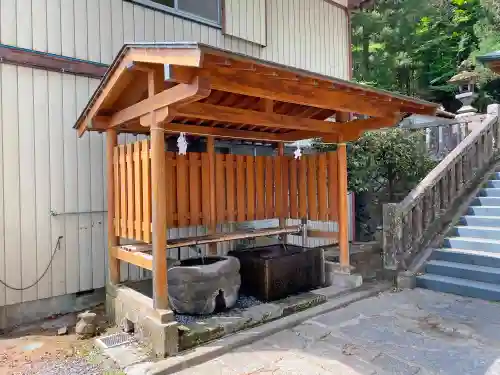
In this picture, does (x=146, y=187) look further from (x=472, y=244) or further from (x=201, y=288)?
(x=472, y=244)

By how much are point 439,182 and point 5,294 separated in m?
7.14

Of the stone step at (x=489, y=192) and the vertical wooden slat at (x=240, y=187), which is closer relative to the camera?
the vertical wooden slat at (x=240, y=187)

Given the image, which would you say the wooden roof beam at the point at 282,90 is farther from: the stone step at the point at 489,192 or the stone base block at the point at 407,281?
the stone step at the point at 489,192

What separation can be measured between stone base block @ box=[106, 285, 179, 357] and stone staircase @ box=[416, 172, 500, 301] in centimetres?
411

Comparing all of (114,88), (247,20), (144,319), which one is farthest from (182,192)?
(247,20)

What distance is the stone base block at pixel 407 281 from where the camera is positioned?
5.85m

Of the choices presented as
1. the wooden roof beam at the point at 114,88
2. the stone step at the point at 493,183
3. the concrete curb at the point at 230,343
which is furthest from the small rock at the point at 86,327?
the stone step at the point at 493,183

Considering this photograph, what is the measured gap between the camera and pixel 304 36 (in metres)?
8.33

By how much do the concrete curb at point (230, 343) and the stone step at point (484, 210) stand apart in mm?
3229

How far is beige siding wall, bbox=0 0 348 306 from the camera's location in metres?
4.69

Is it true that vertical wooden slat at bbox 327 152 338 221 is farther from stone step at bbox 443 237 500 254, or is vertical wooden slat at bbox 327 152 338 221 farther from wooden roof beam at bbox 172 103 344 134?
stone step at bbox 443 237 500 254

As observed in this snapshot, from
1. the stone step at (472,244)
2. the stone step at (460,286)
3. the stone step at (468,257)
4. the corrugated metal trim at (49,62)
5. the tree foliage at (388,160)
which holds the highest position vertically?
the corrugated metal trim at (49,62)

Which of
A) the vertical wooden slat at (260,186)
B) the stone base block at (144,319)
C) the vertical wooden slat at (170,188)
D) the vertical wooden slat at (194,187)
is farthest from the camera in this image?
the vertical wooden slat at (260,186)

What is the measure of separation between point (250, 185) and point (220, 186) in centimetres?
55
